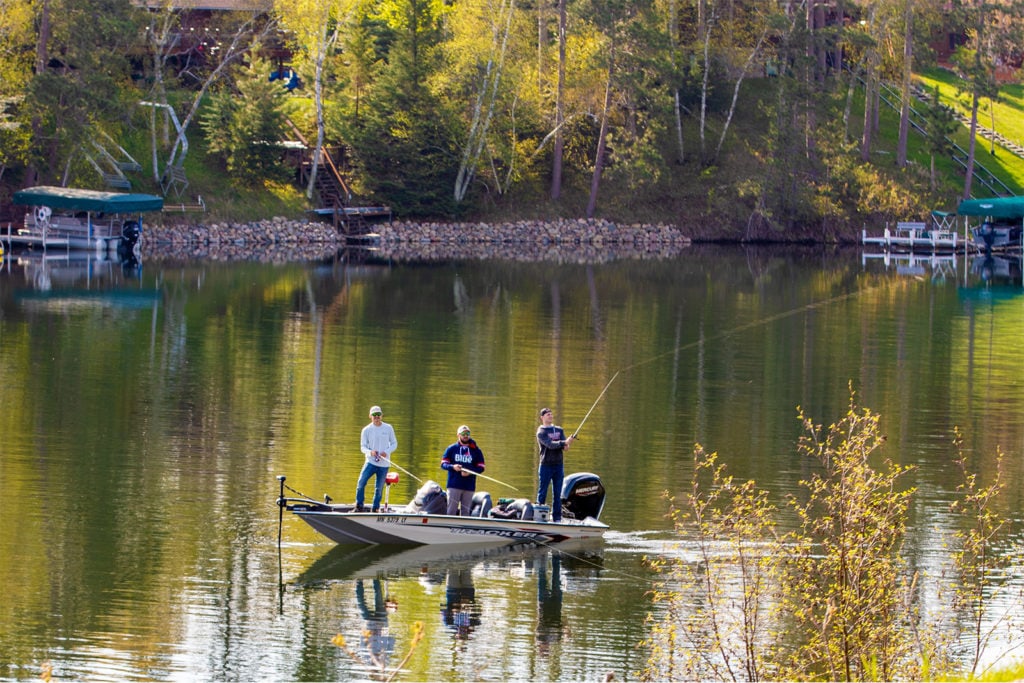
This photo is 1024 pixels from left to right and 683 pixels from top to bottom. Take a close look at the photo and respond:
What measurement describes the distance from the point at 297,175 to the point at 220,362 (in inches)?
1776

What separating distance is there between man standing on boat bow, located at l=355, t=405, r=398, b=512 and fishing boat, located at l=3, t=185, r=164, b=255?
51.3m

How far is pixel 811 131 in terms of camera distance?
88.6 m

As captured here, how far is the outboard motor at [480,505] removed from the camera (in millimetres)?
23922

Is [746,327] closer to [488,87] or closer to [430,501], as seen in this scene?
[430,501]

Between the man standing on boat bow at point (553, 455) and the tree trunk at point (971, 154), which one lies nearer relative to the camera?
the man standing on boat bow at point (553, 455)

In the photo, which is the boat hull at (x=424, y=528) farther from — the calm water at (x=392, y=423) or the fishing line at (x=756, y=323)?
the fishing line at (x=756, y=323)

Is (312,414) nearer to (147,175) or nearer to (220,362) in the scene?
(220,362)

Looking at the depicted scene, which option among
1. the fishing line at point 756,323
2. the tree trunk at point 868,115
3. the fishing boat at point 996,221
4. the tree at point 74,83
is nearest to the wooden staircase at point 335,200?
the tree at point 74,83

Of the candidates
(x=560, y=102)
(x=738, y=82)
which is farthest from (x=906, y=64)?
(x=560, y=102)

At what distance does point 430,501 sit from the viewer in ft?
77.2

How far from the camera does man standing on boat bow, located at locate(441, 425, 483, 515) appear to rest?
23250mm

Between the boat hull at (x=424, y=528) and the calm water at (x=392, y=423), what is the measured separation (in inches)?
11.9

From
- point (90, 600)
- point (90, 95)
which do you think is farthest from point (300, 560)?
point (90, 95)

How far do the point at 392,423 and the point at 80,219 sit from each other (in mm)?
47743
